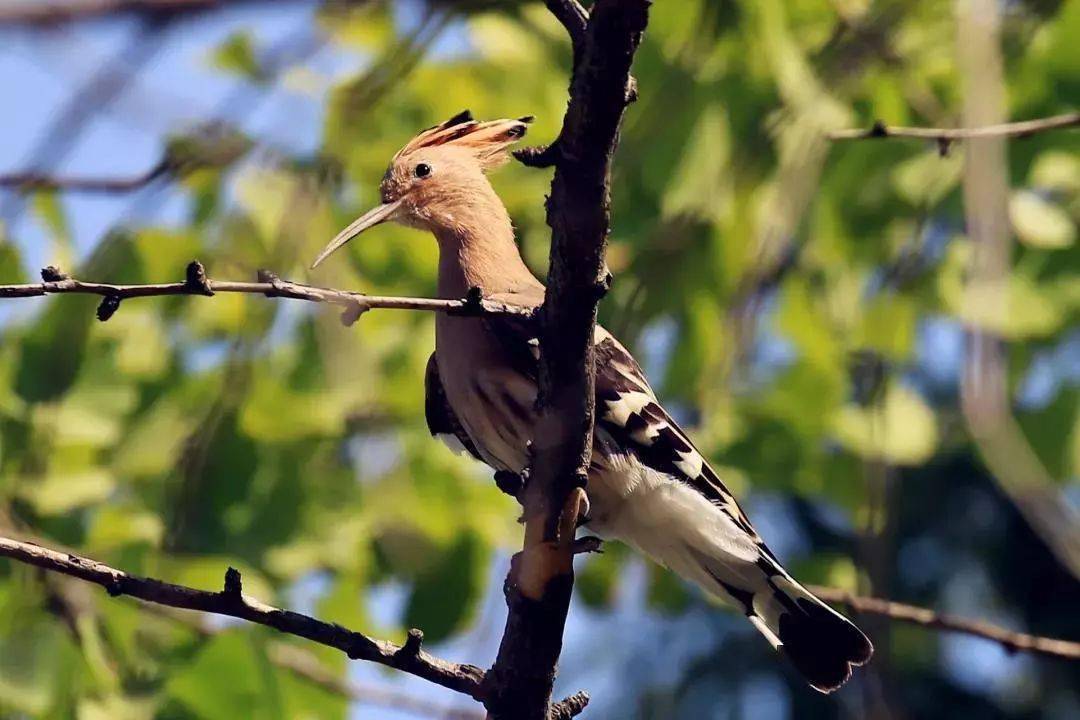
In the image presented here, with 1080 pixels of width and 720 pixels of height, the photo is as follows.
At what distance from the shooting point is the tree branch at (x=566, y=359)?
1528mm

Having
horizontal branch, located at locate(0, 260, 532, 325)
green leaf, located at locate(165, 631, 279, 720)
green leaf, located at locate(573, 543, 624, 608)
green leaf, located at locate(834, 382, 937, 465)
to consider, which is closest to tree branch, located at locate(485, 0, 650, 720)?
horizontal branch, located at locate(0, 260, 532, 325)

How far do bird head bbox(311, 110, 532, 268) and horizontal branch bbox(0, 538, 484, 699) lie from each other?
124 cm

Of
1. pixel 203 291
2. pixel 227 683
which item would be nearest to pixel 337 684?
pixel 227 683

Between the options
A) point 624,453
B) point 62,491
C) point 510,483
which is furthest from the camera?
point 62,491

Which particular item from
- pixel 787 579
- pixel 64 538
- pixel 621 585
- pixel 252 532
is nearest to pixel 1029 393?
pixel 621 585

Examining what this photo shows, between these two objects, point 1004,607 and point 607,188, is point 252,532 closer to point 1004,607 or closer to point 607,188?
point 607,188

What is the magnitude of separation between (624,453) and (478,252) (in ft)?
1.98

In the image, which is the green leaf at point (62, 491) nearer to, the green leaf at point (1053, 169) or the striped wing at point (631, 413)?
the striped wing at point (631, 413)

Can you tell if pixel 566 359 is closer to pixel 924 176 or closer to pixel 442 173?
pixel 442 173

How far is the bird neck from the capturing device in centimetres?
274

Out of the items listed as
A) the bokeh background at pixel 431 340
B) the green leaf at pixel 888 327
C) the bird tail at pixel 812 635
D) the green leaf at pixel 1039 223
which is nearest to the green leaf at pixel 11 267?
the bokeh background at pixel 431 340

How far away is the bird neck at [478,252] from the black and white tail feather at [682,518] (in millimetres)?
275

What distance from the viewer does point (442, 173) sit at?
9.69 ft

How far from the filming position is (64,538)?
9.61 feet
